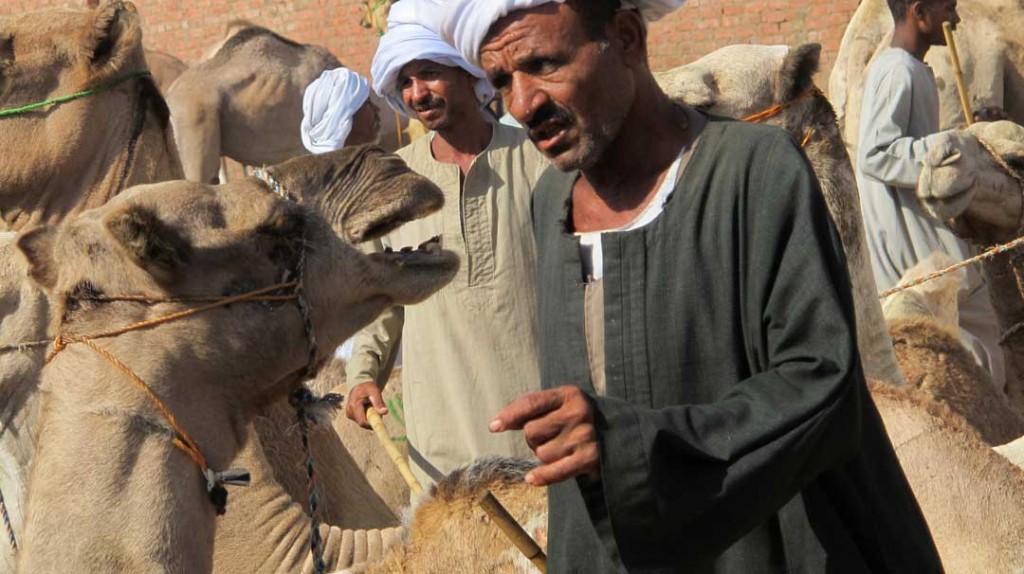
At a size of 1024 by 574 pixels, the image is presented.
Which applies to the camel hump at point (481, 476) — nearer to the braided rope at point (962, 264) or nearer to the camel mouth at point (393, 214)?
the camel mouth at point (393, 214)

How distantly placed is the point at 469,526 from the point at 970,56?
903 centimetres

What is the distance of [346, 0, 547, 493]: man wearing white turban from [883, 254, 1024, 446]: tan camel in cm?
196

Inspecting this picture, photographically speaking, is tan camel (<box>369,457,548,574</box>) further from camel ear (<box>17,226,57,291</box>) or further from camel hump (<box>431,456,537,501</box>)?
camel ear (<box>17,226,57,291</box>)

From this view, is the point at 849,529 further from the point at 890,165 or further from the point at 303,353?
the point at 890,165

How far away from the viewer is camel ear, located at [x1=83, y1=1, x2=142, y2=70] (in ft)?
16.0

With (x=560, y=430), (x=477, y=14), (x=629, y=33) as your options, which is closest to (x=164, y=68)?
(x=477, y=14)

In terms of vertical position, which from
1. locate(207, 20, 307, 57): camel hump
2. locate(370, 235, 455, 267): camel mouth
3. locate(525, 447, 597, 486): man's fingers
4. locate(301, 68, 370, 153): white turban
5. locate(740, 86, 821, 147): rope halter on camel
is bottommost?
locate(207, 20, 307, 57): camel hump

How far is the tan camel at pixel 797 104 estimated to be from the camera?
5.20 m

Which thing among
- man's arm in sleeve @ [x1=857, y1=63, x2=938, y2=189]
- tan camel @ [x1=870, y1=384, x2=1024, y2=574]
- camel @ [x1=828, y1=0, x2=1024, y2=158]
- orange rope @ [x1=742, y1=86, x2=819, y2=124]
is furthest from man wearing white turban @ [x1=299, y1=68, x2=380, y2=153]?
camel @ [x1=828, y1=0, x2=1024, y2=158]

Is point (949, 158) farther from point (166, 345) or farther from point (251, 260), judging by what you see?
point (166, 345)

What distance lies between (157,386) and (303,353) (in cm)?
32

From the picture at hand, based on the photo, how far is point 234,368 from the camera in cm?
311

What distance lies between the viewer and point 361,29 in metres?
16.4

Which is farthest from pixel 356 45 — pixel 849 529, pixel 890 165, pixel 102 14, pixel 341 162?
pixel 849 529
